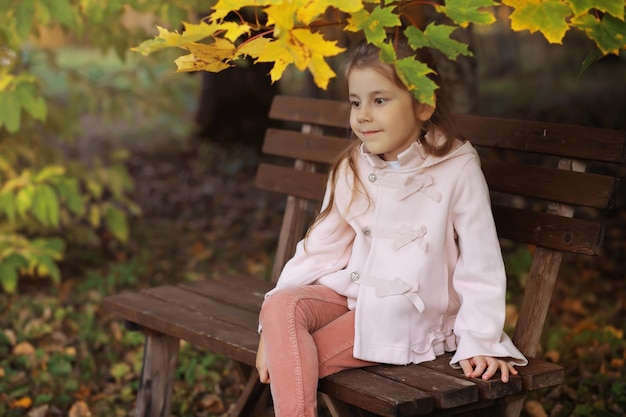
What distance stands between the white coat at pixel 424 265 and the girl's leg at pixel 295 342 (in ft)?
0.36

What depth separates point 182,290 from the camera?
3.48 meters

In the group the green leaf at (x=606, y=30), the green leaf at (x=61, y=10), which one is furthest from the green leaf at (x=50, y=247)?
the green leaf at (x=606, y=30)

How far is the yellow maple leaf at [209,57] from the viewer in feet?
7.59

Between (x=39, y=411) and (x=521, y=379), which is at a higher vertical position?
(x=521, y=379)

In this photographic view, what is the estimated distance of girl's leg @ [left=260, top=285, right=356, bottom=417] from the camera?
97.6 inches

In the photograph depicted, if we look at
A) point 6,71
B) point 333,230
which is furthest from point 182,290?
point 6,71

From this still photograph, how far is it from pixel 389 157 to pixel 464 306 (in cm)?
53

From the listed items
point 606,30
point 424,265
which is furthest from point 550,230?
point 606,30

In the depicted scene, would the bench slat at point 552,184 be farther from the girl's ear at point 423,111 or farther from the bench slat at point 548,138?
the girl's ear at point 423,111

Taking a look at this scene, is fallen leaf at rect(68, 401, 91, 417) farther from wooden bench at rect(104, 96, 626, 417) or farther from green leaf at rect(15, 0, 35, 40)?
green leaf at rect(15, 0, 35, 40)

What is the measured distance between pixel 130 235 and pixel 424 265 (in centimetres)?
411

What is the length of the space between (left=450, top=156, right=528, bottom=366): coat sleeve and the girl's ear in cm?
20

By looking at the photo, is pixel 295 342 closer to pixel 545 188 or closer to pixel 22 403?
pixel 545 188

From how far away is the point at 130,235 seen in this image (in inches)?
253
